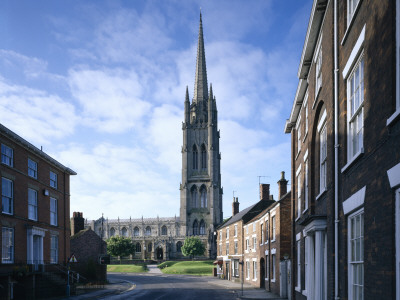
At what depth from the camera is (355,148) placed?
9.44 metres

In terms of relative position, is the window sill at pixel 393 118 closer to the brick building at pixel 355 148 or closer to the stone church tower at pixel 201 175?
the brick building at pixel 355 148

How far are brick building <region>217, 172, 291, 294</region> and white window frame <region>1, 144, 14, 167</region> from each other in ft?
56.8

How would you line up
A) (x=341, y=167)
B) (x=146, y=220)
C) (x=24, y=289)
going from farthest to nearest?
(x=146, y=220)
(x=24, y=289)
(x=341, y=167)

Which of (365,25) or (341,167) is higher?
(365,25)

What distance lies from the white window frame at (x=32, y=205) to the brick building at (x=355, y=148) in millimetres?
20383

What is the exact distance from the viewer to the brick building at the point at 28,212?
2544 cm

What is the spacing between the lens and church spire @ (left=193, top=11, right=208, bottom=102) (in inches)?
4747

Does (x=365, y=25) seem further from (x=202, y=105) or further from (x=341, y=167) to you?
(x=202, y=105)

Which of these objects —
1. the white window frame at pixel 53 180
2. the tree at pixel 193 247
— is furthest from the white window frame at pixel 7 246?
the tree at pixel 193 247

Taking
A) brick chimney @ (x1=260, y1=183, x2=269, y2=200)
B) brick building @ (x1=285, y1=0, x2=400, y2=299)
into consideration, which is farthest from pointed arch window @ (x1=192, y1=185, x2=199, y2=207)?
brick building @ (x1=285, y1=0, x2=400, y2=299)

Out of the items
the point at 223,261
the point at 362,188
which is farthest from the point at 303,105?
the point at 223,261

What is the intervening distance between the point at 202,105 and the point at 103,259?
262 feet

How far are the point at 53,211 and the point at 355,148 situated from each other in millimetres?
28321

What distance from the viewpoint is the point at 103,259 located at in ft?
138
